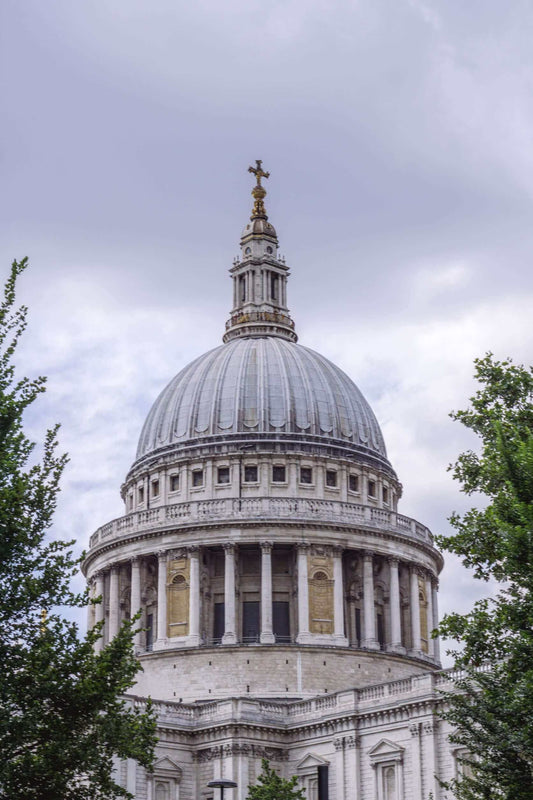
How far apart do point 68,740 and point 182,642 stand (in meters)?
52.8

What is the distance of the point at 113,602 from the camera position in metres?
93.4

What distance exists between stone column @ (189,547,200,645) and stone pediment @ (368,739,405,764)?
61.5ft

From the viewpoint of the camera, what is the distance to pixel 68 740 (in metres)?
35.5

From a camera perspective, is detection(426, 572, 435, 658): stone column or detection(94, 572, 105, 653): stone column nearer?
detection(94, 572, 105, 653): stone column

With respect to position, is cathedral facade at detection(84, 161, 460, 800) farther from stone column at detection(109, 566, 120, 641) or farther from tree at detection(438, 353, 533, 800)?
tree at detection(438, 353, 533, 800)

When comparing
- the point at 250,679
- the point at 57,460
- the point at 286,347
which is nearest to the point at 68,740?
the point at 57,460

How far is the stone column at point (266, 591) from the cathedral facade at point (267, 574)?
12 centimetres

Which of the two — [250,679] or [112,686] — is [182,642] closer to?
[250,679]

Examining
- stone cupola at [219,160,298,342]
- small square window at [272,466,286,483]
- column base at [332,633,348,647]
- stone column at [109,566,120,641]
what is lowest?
column base at [332,633,348,647]

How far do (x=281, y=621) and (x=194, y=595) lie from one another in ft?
18.9

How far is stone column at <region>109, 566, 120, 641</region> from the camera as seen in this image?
93312 mm

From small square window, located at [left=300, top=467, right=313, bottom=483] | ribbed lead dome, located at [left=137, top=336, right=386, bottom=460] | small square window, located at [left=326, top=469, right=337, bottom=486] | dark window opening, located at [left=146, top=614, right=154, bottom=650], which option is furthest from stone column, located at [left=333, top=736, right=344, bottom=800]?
ribbed lead dome, located at [left=137, top=336, right=386, bottom=460]

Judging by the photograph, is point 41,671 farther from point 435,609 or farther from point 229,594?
point 435,609

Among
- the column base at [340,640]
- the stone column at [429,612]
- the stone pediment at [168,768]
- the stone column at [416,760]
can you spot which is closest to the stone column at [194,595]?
the column base at [340,640]
